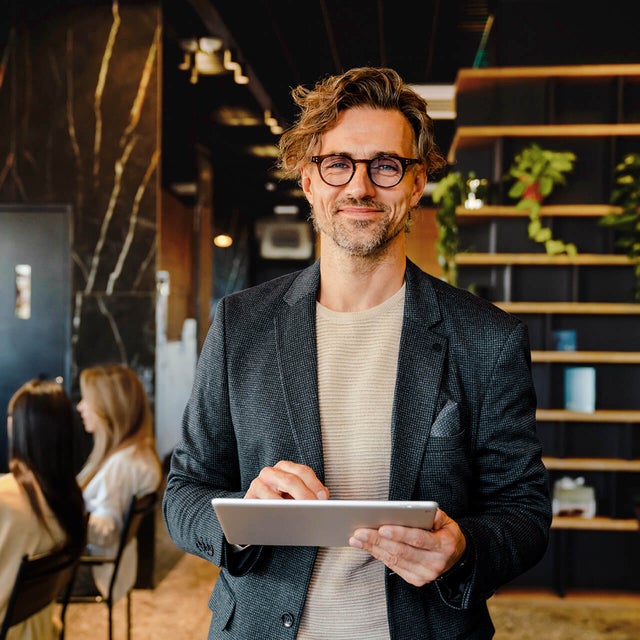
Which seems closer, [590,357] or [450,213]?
[590,357]

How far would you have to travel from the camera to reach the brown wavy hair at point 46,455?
2680mm

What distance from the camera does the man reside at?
136cm

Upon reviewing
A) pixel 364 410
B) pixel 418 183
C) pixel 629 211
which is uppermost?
pixel 629 211

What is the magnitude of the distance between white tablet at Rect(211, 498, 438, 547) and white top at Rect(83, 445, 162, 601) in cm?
234

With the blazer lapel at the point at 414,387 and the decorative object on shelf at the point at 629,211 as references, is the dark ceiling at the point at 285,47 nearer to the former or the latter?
the decorative object on shelf at the point at 629,211

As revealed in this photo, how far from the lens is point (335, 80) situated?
59.9 inches

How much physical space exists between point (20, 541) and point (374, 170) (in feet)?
6.14

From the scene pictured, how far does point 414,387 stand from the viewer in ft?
4.60

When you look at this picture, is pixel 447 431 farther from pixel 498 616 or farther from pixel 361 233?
pixel 498 616

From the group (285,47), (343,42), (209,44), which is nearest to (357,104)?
(209,44)

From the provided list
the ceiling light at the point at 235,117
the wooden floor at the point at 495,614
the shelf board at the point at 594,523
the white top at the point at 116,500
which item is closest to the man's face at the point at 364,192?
the white top at the point at 116,500

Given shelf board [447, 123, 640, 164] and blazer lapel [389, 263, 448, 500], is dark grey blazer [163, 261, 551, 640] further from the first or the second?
shelf board [447, 123, 640, 164]

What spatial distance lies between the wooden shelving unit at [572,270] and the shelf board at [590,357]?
0.10 ft

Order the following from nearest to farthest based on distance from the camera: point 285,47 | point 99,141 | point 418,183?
point 418,183
point 99,141
point 285,47
